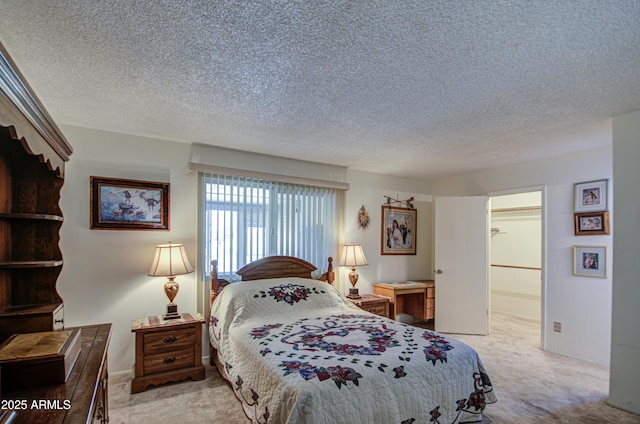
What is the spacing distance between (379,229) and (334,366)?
312 cm

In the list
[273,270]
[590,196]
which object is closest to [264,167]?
[273,270]

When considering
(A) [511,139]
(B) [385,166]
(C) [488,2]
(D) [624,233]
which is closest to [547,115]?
(A) [511,139]

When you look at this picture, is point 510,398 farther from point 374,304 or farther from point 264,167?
point 264,167

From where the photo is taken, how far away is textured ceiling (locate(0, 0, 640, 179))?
1430 millimetres

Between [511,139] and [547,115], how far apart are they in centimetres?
63

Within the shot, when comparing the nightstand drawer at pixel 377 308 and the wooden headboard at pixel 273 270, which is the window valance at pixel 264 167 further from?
the nightstand drawer at pixel 377 308

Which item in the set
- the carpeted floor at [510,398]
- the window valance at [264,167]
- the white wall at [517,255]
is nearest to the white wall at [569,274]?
the carpeted floor at [510,398]

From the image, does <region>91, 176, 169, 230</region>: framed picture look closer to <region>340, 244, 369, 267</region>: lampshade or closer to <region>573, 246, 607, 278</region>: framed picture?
<region>340, 244, 369, 267</region>: lampshade

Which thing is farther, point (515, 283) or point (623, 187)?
point (515, 283)

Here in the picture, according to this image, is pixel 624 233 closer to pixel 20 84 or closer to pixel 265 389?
pixel 265 389

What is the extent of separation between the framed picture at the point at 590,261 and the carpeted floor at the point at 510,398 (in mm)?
949

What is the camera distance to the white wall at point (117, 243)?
2.93 metres

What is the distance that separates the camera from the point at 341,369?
1893 mm

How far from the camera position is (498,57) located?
69.6 inches
